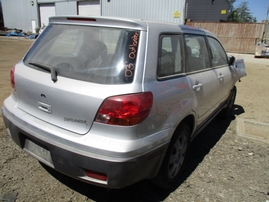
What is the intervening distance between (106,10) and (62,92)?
913 inches

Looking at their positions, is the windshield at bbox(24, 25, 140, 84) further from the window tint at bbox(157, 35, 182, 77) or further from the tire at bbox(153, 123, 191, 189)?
the tire at bbox(153, 123, 191, 189)

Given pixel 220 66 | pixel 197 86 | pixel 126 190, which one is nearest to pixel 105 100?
pixel 126 190

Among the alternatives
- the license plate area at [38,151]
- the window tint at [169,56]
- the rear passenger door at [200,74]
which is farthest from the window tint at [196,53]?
the license plate area at [38,151]

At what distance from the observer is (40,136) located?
82.7 inches

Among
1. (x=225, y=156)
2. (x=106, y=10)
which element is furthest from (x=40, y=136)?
(x=106, y=10)

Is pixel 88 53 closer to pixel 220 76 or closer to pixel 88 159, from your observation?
pixel 88 159

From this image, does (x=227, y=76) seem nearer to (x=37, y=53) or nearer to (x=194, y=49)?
(x=194, y=49)

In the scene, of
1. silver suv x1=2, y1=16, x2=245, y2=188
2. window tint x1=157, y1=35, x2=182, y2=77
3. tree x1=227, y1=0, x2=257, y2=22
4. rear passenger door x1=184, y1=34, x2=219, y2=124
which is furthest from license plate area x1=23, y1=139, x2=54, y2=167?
tree x1=227, y1=0, x2=257, y2=22

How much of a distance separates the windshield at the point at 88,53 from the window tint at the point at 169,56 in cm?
34

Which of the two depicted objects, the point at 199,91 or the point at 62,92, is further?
the point at 199,91

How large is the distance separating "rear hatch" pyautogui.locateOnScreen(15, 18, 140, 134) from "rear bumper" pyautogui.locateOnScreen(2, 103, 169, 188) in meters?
0.16

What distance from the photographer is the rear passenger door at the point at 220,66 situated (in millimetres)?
3668

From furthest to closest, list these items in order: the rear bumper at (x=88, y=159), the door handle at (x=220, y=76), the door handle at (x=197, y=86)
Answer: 1. the door handle at (x=220, y=76)
2. the door handle at (x=197, y=86)
3. the rear bumper at (x=88, y=159)

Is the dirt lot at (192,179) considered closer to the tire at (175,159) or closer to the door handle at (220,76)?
the tire at (175,159)
